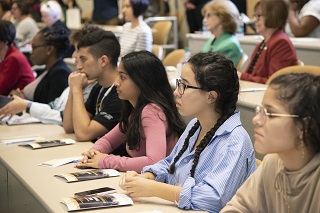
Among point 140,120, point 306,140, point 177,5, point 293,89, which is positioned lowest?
point 177,5

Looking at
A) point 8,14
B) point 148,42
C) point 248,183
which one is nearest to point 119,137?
point 248,183

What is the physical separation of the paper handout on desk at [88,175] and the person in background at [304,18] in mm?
3509

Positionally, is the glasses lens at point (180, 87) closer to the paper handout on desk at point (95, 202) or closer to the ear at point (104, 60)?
the paper handout on desk at point (95, 202)

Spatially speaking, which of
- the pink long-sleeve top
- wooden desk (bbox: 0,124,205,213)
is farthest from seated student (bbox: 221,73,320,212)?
the pink long-sleeve top

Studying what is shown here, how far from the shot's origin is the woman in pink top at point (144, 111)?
269 cm

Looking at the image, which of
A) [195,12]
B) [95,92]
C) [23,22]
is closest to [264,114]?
[95,92]

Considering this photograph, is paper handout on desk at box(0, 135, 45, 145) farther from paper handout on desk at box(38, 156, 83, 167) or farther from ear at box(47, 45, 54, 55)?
ear at box(47, 45, 54, 55)

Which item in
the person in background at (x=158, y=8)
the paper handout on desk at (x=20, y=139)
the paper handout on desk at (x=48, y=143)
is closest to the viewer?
the paper handout on desk at (x=48, y=143)

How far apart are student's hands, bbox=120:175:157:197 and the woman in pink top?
0.46 metres

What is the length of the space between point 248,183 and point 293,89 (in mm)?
361

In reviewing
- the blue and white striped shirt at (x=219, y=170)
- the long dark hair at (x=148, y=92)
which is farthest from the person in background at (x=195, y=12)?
the blue and white striped shirt at (x=219, y=170)

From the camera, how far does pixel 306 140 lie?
5.57ft

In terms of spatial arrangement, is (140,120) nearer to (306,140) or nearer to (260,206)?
(260,206)

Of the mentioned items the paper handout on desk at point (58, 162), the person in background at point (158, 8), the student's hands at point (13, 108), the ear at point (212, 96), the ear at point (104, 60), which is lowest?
the person in background at point (158, 8)
